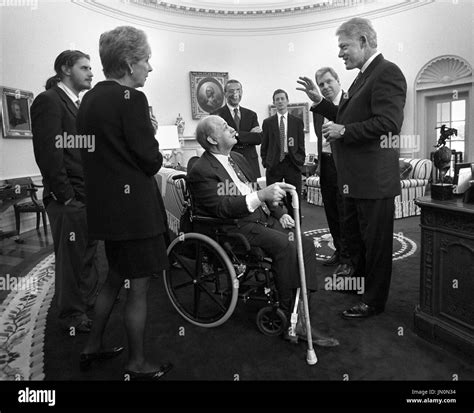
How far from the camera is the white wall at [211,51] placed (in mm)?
5965

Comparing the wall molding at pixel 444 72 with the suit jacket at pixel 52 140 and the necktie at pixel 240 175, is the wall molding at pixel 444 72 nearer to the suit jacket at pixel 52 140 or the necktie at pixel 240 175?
the necktie at pixel 240 175

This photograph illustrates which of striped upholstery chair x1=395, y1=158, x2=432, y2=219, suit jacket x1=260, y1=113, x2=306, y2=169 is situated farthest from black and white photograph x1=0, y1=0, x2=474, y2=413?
striped upholstery chair x1=395, y1=158, x2=432, y2=219

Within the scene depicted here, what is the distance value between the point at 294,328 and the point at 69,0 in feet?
24.4

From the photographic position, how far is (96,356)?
2035mm

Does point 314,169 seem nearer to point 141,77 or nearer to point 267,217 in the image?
point 267,217

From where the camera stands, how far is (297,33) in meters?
9.51

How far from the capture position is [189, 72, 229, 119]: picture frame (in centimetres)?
924

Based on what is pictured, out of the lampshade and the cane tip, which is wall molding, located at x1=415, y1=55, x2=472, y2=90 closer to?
the lampshade

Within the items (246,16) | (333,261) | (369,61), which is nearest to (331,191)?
(333,261)

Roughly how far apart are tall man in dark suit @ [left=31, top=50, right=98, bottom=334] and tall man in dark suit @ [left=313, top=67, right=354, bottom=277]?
2.07m

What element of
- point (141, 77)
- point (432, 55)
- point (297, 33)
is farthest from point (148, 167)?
point (297, 33)

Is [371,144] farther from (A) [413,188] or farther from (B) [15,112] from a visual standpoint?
(B) [15,112]

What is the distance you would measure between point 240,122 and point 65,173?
95.9 inches

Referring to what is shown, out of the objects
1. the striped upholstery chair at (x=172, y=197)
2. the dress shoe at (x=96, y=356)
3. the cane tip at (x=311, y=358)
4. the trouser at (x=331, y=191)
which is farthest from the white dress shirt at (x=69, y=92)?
the trouser at (x=331, y=191)
